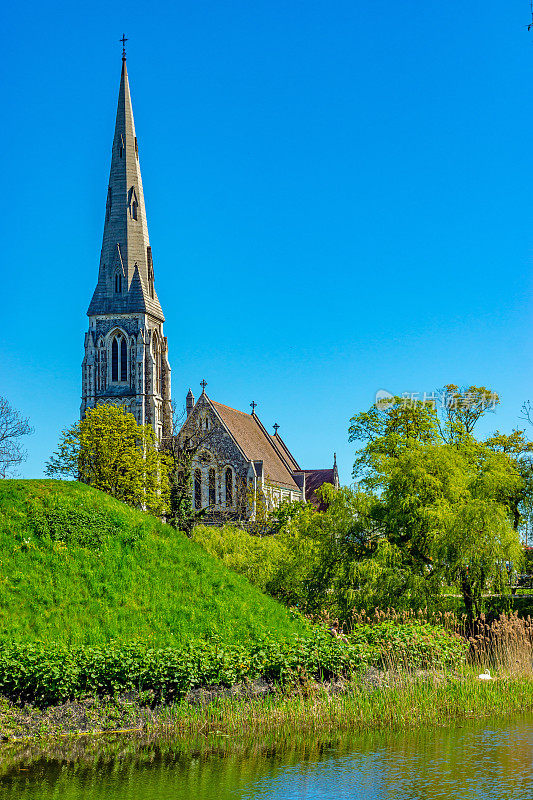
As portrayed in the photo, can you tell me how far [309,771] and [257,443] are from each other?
55.7m

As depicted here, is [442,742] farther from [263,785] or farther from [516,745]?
[263,785]

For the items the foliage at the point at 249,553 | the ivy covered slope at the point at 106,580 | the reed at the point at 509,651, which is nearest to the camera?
the reed at the point at 509,651

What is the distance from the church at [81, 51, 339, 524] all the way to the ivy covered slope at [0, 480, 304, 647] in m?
41.9

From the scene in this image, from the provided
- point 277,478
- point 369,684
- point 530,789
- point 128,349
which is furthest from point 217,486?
point 530,789

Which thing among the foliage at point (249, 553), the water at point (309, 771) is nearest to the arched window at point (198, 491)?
the foliage at point (249, 553)

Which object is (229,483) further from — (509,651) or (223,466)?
(509,651)

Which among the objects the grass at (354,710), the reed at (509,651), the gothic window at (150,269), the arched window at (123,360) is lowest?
the grass at (354,710)

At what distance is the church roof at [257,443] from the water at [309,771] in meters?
47.9

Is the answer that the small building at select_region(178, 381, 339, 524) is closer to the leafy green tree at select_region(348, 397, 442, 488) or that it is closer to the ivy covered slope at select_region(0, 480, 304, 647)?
the leafy green tree at select_region(348, 397, 442, 488)

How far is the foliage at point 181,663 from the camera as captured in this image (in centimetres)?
1264

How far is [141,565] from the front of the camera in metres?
17.9

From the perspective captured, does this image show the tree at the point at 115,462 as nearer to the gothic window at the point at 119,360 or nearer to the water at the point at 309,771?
the gothic window at the point at 119,360

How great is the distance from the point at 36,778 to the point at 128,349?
65.8 meters
